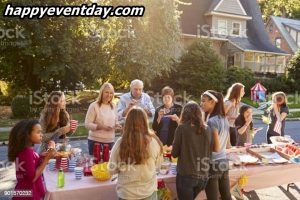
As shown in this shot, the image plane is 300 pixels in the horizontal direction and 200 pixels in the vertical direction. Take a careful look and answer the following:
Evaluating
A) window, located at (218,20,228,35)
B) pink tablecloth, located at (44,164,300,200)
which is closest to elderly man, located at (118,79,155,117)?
pink tablecloth, located at (44,164,300,200)

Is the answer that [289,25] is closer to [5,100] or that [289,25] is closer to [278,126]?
[5,100]

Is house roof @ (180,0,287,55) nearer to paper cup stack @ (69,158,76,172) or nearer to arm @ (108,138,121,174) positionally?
paper cup stack @ (69,158,76,172)

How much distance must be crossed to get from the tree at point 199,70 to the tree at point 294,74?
920 centimetres

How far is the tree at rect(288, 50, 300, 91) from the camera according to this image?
100 feet

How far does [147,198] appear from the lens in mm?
3811

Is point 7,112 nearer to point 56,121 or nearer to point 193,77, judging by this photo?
point 193,77

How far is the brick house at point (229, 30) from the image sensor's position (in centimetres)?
3212

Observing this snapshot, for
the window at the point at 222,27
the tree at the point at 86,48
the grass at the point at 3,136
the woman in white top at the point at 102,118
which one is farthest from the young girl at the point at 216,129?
the window at the point at 222,27

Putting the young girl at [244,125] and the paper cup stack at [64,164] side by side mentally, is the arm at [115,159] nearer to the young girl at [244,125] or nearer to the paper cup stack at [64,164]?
the paper cup stack at [64,164]

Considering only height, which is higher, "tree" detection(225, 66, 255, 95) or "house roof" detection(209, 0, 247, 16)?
"house roof" detection(209, 0, 247, 16)

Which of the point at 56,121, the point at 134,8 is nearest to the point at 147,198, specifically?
the point at 56,121

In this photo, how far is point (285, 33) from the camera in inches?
1778

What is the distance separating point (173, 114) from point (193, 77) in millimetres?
18438

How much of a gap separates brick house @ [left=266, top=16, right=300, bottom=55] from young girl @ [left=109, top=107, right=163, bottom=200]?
145ft
